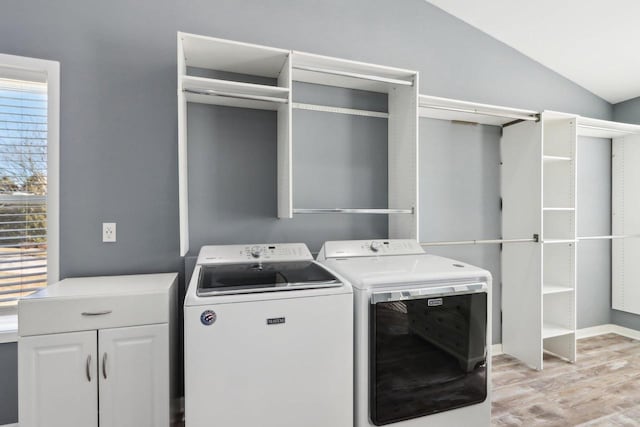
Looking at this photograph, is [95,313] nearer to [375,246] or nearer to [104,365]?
[104,365]

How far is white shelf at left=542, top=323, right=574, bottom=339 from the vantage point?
8.66 feet

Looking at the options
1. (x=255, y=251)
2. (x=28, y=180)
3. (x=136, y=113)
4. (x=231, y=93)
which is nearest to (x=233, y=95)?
(x=231, y=93)

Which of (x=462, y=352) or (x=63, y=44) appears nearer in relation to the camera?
(x=462, y=352)

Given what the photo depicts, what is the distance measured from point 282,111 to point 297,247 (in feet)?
2.79

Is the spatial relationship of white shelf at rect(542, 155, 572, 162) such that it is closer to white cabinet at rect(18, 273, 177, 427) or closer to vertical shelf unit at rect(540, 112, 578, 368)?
vertical shelf unit at rect(540, 112, 578, 368)

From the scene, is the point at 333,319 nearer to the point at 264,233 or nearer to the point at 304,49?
the point at 264,233

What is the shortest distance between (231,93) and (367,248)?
1241mm

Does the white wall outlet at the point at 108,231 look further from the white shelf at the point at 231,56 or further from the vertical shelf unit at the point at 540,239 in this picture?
the vertical shelf unit at the point at 540,239

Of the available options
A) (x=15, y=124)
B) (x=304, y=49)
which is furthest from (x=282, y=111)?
(x=15, y=124)

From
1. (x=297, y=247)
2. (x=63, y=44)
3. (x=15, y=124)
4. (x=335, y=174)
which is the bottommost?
(x=297, y=247)

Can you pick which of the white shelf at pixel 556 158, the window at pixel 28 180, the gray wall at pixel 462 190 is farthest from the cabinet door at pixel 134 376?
the white shelf at pixel 556 158

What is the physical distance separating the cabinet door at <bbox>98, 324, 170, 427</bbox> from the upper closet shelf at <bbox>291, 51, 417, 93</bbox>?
1.65m

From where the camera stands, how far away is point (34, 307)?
1.47 meters

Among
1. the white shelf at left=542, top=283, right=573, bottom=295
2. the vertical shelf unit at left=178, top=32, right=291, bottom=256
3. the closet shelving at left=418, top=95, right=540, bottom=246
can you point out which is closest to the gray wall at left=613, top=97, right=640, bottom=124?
the closet shelving at left=418, top=95, right=540, bottom=246
